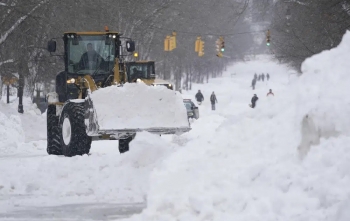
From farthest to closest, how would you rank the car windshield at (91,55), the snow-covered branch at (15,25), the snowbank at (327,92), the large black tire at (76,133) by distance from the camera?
the snow-covered branch at (15,25)
the car windshield at (91,55)
the large black tire at (76,133)
the snowbank at (327,92)

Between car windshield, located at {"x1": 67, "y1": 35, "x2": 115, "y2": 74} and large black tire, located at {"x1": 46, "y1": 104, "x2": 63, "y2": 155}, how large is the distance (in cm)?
126

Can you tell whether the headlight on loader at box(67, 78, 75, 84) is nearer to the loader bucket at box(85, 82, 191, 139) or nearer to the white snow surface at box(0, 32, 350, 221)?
the loader bucket at box(85, 82, 191, 139)

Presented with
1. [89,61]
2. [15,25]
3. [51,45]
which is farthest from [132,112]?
[15,25]

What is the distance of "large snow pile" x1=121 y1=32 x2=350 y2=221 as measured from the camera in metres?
7.69

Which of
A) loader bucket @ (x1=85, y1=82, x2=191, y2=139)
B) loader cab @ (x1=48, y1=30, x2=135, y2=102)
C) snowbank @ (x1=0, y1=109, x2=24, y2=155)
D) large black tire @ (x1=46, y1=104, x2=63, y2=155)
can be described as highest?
loader cab @ (x1=48, y1=30, x2=135, y2=102)

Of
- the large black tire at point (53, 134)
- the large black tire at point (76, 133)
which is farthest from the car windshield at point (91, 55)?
the large black tire at point (76, 133)

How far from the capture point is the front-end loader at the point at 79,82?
1711cm

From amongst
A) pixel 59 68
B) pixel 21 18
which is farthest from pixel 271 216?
pixel 59 68

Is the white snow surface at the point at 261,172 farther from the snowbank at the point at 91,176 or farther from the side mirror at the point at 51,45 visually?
the side mirror at the point at 51,45

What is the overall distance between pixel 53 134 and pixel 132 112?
356 cm

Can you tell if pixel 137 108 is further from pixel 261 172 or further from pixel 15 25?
pixel 15 25

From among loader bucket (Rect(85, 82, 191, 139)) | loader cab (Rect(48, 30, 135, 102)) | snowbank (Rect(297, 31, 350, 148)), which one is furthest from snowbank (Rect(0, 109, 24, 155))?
snowbank (Rect(297, 31, 350, 148))

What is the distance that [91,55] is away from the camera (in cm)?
1939

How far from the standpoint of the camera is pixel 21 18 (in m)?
28.6
